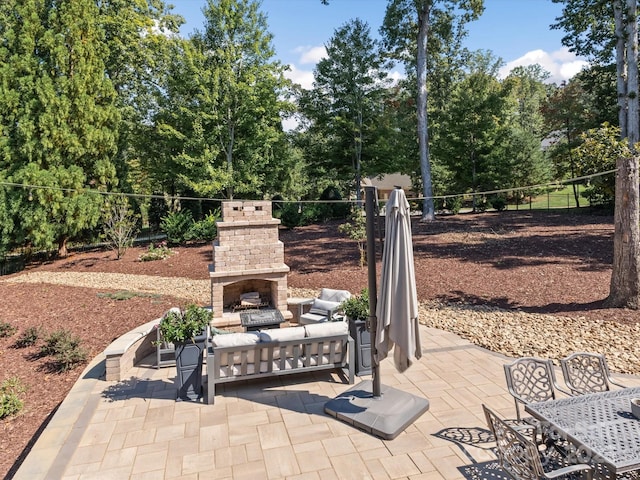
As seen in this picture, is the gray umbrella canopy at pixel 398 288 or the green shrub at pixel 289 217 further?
the green shrub at pixel 289 217

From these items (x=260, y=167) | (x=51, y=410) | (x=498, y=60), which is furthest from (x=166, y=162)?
(x=498, y=60)

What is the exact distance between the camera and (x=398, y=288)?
13.7ft

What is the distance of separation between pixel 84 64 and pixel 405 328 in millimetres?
17482

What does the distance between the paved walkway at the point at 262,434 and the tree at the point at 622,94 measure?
3.23 metres

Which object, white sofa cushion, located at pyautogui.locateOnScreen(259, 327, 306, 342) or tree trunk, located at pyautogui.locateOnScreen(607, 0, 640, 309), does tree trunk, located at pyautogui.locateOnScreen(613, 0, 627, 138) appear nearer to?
tree trunk, located at pyautogui.locateOnScreen(607, 0, 640, 309)

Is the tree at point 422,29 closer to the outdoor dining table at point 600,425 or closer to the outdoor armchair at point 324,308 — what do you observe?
the outdoor armchair at point 324,308

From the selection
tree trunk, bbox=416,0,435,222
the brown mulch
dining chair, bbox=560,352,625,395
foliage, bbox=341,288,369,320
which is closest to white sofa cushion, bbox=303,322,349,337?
foliage, bbox=341,288,369,320

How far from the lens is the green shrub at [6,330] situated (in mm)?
8288

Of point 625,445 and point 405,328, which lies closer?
point 625,445

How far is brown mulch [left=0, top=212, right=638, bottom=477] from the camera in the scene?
6848 millimetres

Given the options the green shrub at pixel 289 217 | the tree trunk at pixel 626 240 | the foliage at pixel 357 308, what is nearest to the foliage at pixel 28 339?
the foliage at pixel 357 308

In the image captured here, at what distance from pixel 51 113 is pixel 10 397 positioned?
1294 cm

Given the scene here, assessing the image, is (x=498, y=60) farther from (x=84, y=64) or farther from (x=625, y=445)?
(x=625, y=445)

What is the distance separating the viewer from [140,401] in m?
5.10
